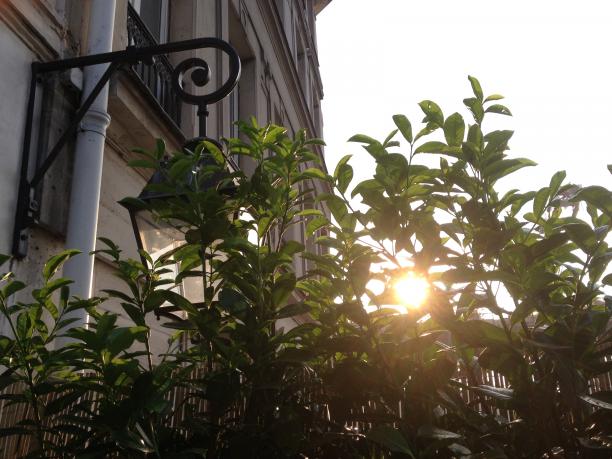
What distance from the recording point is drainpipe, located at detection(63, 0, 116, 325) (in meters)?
3.30

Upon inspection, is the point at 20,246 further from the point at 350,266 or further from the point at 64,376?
the point at 350,266

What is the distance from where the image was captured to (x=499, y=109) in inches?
52.0

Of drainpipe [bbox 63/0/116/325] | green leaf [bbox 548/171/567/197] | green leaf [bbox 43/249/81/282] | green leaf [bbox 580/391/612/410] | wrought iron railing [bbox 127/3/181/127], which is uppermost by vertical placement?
wrought iron railing [bbox 127/3/181/127]

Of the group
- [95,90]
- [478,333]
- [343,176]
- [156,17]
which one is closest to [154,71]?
[156,17]

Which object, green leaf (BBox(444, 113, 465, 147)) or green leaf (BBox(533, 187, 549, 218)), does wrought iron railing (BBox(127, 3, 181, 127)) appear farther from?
green leaf (BBox(533, 187, 549, 218))

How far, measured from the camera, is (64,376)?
1.39m

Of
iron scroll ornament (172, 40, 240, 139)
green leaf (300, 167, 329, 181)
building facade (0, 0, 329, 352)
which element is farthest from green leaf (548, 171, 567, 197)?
building facade (0, 0, 329, 352)

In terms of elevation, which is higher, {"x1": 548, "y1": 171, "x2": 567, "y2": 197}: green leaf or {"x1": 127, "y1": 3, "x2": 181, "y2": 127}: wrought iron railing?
{"x1": 127, "y1": 3, "x2": 181, "y2": 127}: wrought iron railing

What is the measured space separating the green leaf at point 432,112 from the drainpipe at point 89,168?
2.43 metres

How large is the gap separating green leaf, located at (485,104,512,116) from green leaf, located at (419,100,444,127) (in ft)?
0.34

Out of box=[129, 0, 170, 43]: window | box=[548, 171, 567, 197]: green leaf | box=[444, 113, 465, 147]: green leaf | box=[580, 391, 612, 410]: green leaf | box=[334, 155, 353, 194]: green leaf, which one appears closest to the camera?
box=[580, 391, 612, 410]: green leaf

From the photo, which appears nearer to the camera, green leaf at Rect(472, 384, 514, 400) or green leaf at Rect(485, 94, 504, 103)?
green leaf at Rect(472, 384, 514, 400)

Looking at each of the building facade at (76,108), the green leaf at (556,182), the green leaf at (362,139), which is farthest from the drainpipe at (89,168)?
the green leaf at (556,182)

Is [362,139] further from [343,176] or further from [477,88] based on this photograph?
[477,88]
